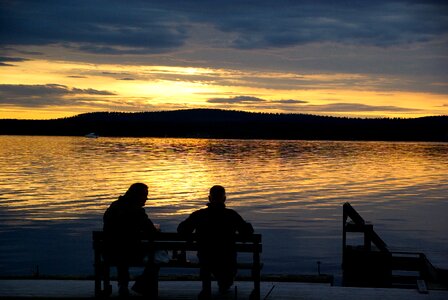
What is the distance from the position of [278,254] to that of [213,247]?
14.5 metres

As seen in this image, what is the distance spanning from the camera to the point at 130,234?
969 cm

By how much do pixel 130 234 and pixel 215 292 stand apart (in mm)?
1664

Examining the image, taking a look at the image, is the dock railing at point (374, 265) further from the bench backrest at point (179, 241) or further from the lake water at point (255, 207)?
the bench backrest at point (179, 241)

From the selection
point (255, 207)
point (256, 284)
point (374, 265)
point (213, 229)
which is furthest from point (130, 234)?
point (255, 207)

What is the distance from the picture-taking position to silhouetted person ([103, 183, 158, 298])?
31.8ft

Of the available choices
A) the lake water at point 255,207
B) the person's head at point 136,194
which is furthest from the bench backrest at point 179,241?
the lake water at point 255,207

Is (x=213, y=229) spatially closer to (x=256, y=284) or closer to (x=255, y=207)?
(x=256, y=284)

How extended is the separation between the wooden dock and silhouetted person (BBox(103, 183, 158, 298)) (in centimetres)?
42

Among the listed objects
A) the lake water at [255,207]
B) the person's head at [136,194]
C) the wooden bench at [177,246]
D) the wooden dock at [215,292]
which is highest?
the person's head at [136,194]

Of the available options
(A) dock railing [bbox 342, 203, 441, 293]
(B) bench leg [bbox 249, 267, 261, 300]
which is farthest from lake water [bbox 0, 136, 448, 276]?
(B) bench leg [bbox 249, 267, 261, 300]

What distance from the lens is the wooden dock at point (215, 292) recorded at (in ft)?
33.3

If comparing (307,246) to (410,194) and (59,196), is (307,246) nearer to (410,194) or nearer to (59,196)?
(59,196)

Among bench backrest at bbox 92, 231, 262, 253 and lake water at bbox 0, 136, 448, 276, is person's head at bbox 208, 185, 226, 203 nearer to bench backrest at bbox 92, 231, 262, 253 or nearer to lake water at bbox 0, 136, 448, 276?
bench backrest at bbox 92, 231, 262, 253

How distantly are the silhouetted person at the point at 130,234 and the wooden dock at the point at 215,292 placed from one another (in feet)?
1.37
